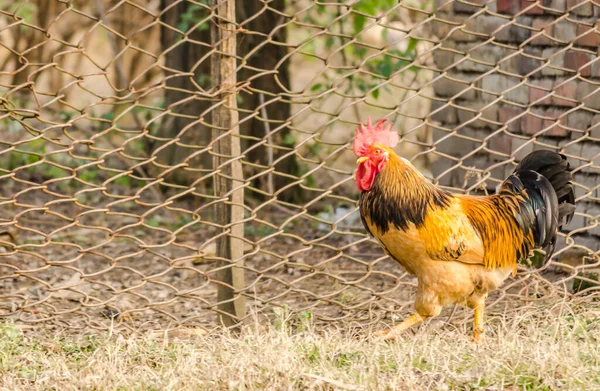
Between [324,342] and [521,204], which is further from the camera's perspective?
[521,204]

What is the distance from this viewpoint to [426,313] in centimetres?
382

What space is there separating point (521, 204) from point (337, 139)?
6.37 metres

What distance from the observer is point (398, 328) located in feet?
12.6

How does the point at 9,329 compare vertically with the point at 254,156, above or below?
below

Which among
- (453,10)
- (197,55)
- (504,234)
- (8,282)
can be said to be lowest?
(8,282)

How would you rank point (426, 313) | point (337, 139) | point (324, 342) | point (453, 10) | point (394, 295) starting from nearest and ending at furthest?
point (324, 342), point (426, 313), point (394, 295), point (453, 10), point (337, 139)

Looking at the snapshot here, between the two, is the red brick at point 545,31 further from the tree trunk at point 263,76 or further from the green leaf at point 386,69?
the tree trunk at point 263,76

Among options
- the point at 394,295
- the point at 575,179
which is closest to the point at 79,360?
the point at 394,295

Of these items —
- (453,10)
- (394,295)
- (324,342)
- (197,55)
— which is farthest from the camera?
(197,55)

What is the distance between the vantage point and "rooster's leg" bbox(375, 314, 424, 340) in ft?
12.5

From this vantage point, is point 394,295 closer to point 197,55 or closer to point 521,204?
point 521,204

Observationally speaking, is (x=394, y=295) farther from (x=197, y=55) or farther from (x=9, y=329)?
(x=197, y=55)

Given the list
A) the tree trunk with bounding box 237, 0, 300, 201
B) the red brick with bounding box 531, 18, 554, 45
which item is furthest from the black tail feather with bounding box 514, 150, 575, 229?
the tree trunk with bounding box 237, 0, 300, 201

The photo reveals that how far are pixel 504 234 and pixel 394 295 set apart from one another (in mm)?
999
